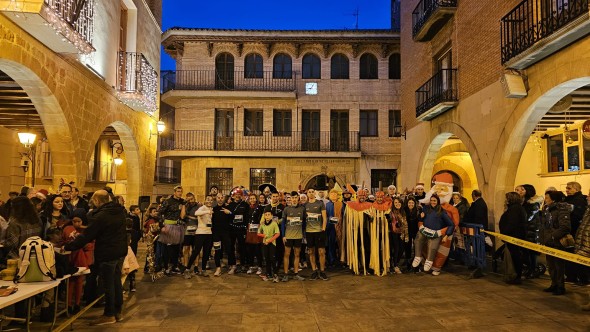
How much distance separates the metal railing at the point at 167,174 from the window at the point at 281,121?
8.81 metres

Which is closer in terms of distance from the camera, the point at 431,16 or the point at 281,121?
the point at 431,16

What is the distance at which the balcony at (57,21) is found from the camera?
7414 millimetres

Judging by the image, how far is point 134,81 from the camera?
1417 cm

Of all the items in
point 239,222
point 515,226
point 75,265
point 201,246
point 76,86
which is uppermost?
point 76,86

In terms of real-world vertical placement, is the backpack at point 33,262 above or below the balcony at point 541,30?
below

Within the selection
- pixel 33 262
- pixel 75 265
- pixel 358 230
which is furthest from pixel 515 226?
pixel 33 262

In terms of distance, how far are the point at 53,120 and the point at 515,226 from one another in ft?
33.0

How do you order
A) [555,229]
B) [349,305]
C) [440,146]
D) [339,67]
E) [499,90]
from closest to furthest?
[349,305]
[555,229]
[499,90]
[440,146]
[339,67]

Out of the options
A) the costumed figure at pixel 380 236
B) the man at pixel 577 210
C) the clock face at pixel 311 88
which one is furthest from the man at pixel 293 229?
the clock face at pixel 311 88

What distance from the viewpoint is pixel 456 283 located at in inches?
338

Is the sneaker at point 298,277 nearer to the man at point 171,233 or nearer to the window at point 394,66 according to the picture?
the man at point 171,233

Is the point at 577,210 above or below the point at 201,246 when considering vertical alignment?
above

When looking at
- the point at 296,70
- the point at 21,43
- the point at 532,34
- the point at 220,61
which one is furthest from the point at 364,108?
the point at 21,43

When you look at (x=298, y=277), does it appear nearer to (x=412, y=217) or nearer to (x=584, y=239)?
(x=412, y=217)
